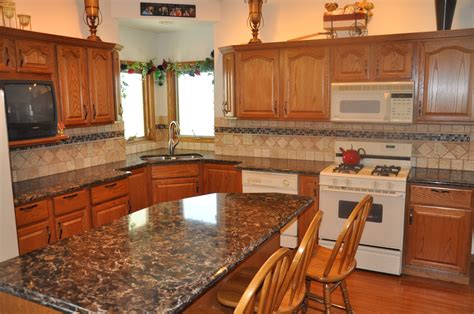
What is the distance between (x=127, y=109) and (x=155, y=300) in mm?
4305

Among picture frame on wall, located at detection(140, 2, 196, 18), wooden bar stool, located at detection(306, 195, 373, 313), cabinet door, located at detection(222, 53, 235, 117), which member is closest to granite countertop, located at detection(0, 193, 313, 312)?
wooden bar stool, located at detection(306, 195, 373, 313)

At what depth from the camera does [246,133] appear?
4.94 m

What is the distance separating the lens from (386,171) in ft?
12.4

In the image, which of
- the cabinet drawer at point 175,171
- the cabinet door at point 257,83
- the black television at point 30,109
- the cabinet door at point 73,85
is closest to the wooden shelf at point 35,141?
the black television at point 30,109

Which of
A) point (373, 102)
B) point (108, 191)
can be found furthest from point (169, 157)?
point (373, 102)

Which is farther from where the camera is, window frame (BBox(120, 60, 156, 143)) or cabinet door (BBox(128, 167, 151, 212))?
window frame (BBox(120, 60, 156, 143))

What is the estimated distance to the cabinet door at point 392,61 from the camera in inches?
147

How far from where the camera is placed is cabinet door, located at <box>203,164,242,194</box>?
4.45 metres

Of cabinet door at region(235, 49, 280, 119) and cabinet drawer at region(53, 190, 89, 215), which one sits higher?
cabinet door at region(235, 49, 280, 119)

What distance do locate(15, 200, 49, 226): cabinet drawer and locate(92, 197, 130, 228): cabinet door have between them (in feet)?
1.70

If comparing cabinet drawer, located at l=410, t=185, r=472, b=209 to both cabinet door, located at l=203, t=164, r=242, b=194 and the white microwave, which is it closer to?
the white microwave

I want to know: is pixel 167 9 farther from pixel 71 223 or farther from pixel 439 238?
pixel 439 238

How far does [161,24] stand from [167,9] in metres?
0.43

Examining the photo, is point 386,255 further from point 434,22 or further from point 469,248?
point 434,22
